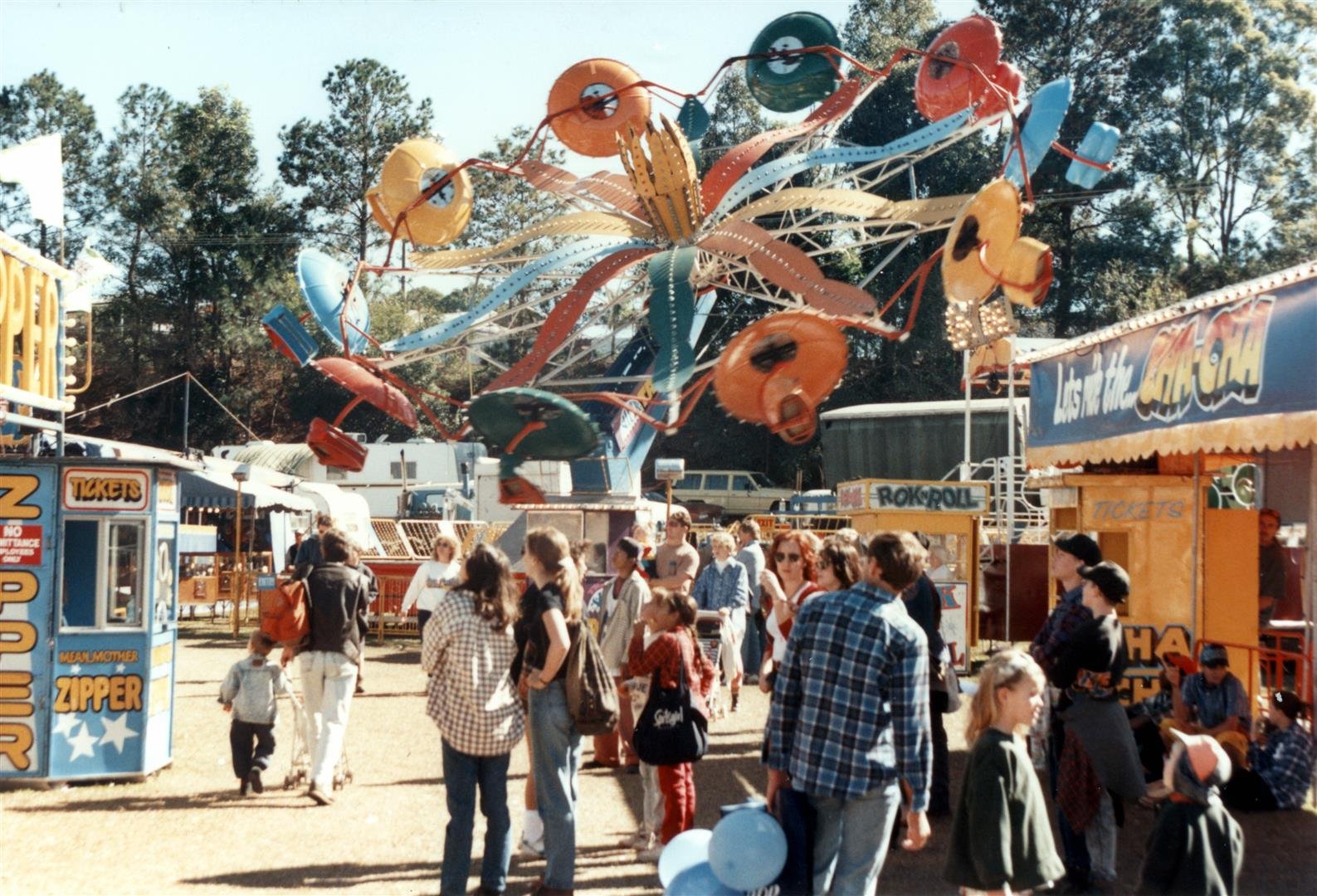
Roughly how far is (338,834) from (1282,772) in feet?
19.4

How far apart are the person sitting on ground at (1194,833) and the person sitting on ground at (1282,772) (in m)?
4.00

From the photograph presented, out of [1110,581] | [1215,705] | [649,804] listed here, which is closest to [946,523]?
[1215,705]

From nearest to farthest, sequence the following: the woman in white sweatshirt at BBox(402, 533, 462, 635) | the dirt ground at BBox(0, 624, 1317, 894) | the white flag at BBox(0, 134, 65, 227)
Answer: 1. the dirt ground at BBox(0, 624, 1317, 894)
2. the white flag at BBox(0, 134, 65, 227)
3. the woman in white sweatshirt at BBox(402, 533, 462, 635)

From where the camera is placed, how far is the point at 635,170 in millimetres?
14039

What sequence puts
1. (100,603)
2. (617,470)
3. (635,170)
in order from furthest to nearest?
(617,470)
(635,170)
(100,603)

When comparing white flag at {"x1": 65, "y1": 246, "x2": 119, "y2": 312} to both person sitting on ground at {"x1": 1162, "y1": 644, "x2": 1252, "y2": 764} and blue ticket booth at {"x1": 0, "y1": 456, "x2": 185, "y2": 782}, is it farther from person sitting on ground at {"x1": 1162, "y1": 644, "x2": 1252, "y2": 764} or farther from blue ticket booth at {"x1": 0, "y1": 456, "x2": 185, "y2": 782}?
person sitting on ground at {"x1": 1162, "y1": 644, "x2": 1252, "y2": 764}

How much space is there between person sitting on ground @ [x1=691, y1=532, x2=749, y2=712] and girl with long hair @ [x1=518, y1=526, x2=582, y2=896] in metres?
4.42

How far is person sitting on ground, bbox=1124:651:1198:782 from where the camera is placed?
8898 millimetres

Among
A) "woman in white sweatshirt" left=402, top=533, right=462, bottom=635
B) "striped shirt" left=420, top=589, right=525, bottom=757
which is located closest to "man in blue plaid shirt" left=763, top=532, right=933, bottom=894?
"striped shirt" left=420, top=589, right=525, bottom=757

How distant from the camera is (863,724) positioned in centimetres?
504

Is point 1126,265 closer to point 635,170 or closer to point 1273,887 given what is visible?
point 635,170

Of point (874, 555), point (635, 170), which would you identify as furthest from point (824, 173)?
point (874, 555)

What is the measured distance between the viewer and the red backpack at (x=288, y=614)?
8.56 metres

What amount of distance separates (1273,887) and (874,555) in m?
3.42
